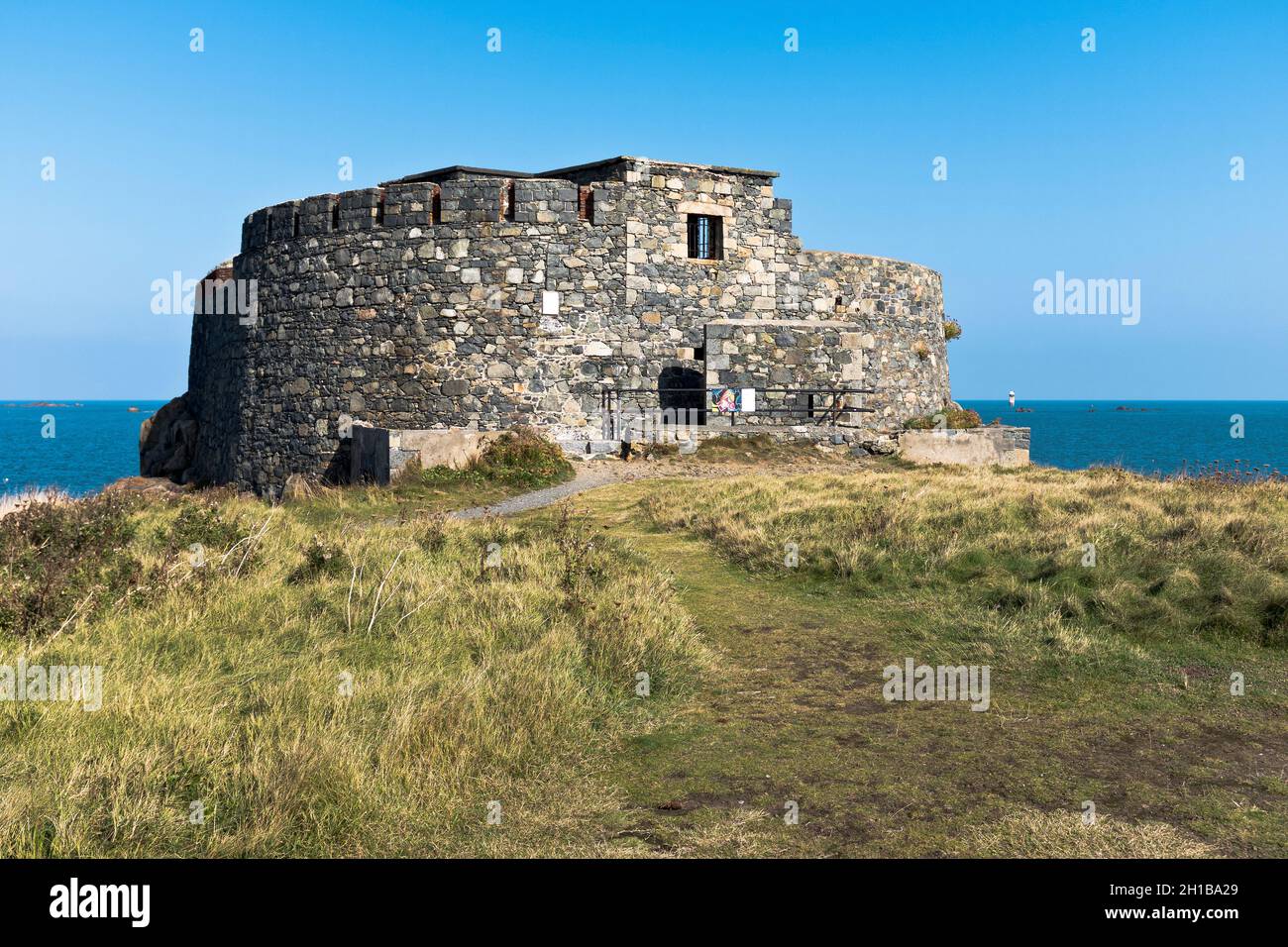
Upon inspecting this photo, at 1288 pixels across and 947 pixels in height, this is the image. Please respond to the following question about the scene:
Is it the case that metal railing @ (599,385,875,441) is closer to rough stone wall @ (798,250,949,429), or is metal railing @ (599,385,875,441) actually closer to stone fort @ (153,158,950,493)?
stone fort @ (153,158,950,493)

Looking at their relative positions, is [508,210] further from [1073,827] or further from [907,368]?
[1073,827]

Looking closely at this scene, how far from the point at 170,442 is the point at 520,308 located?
49.0 ft

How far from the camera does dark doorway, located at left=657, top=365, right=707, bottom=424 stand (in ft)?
68.8

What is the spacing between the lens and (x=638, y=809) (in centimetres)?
488

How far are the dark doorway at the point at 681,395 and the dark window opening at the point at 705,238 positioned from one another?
2871 mm

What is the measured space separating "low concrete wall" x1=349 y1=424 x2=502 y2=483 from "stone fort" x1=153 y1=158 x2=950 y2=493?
5.70 feet

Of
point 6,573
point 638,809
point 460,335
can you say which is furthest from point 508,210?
point 638,809

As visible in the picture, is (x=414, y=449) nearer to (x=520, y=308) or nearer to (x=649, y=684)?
(x=520, y=308)

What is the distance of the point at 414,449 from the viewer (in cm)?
1716

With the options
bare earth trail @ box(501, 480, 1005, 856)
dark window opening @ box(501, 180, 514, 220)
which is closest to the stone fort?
dark window opening @ box(501, 180, 514, 220)

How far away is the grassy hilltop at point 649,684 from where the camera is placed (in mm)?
4504

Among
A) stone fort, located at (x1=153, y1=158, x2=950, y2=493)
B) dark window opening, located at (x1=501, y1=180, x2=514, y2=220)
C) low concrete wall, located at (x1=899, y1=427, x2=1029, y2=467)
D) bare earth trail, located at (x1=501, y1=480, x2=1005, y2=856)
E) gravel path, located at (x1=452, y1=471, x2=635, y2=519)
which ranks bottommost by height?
bare earth trail, located at (x1=501, y1=480, x2=1005, y2=856)

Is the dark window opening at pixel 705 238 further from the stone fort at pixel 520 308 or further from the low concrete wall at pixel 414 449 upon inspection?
the low concrete wall at pixel 414 449
